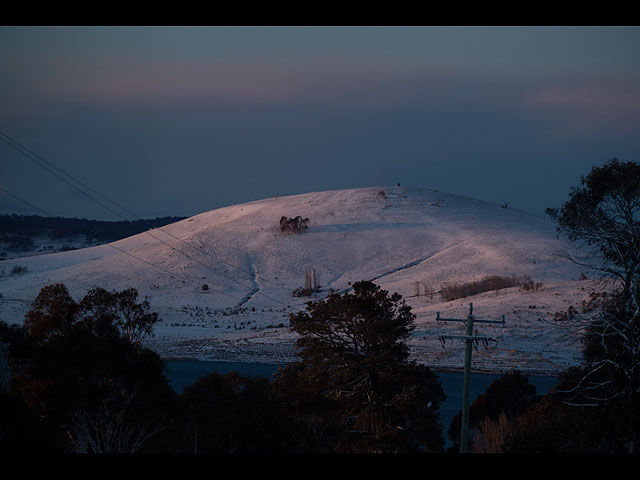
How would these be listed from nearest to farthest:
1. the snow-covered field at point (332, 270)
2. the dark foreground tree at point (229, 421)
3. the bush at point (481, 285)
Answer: the dark foreground tree at point (229, 421)
the snow-covered field at point (332, 270)
the bush at point (481, 285)

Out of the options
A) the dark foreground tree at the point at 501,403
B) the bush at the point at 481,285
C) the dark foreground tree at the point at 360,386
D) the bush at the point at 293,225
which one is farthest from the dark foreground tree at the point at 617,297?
the bush at the point at 293,225

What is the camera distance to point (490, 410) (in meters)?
22.8

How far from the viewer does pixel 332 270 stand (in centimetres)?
6488

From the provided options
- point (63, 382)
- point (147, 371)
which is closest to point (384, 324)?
point (147, 371)

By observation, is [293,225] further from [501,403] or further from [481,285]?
[501,403]

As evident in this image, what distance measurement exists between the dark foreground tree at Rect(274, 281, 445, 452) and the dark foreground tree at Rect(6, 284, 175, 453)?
4.12 metres

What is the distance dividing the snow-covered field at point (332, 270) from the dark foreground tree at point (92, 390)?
25.4 metres

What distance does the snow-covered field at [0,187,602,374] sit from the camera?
40500 millimetres

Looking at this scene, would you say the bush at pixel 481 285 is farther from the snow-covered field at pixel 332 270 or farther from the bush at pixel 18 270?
the bush at pixel 18 270

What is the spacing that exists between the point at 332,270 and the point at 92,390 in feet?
175

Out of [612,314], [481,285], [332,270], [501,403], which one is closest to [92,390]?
[612,314]

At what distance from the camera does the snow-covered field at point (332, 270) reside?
40500 mm
